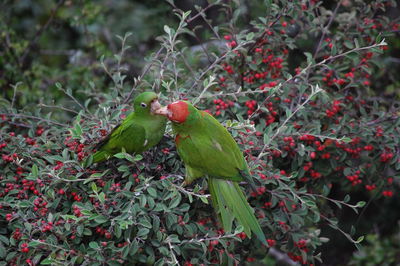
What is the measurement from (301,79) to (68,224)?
1583 mm

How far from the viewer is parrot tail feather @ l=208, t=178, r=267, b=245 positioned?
2129 mm

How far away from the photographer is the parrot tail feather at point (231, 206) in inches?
83.8

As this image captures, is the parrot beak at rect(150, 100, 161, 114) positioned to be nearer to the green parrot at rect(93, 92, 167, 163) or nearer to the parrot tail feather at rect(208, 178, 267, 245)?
the green parrot at rect(93, 92, 167, 163)

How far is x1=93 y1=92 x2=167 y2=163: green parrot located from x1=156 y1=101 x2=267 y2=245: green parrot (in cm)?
8

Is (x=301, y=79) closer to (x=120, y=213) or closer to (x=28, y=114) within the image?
(x=120, y=213)

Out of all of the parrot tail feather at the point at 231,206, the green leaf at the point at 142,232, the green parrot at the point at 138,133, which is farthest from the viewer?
the green parrot at the point at 138,133

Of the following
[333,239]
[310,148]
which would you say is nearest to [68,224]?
[310,148]

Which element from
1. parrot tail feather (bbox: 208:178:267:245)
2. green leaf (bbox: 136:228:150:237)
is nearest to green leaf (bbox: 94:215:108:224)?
green leaf (bbox: 136:228:150:237)

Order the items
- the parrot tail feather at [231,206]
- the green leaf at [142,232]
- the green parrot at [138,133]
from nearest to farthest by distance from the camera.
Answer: the green leaf at [142,232], the parrot tail feather at [231,206], the green parrot at [138,133]

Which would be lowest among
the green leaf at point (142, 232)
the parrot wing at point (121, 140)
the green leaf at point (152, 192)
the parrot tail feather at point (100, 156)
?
the green leaf at point (142, 232)

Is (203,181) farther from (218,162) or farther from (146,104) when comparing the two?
(146,104)

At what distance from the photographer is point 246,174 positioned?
214 centimetres

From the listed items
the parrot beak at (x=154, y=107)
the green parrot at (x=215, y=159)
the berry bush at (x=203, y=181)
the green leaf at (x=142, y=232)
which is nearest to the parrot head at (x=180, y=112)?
the green parrot at (x=215, y=159)

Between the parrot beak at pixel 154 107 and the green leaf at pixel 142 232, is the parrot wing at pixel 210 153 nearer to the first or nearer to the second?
the parrot beak at pixel 154 107
